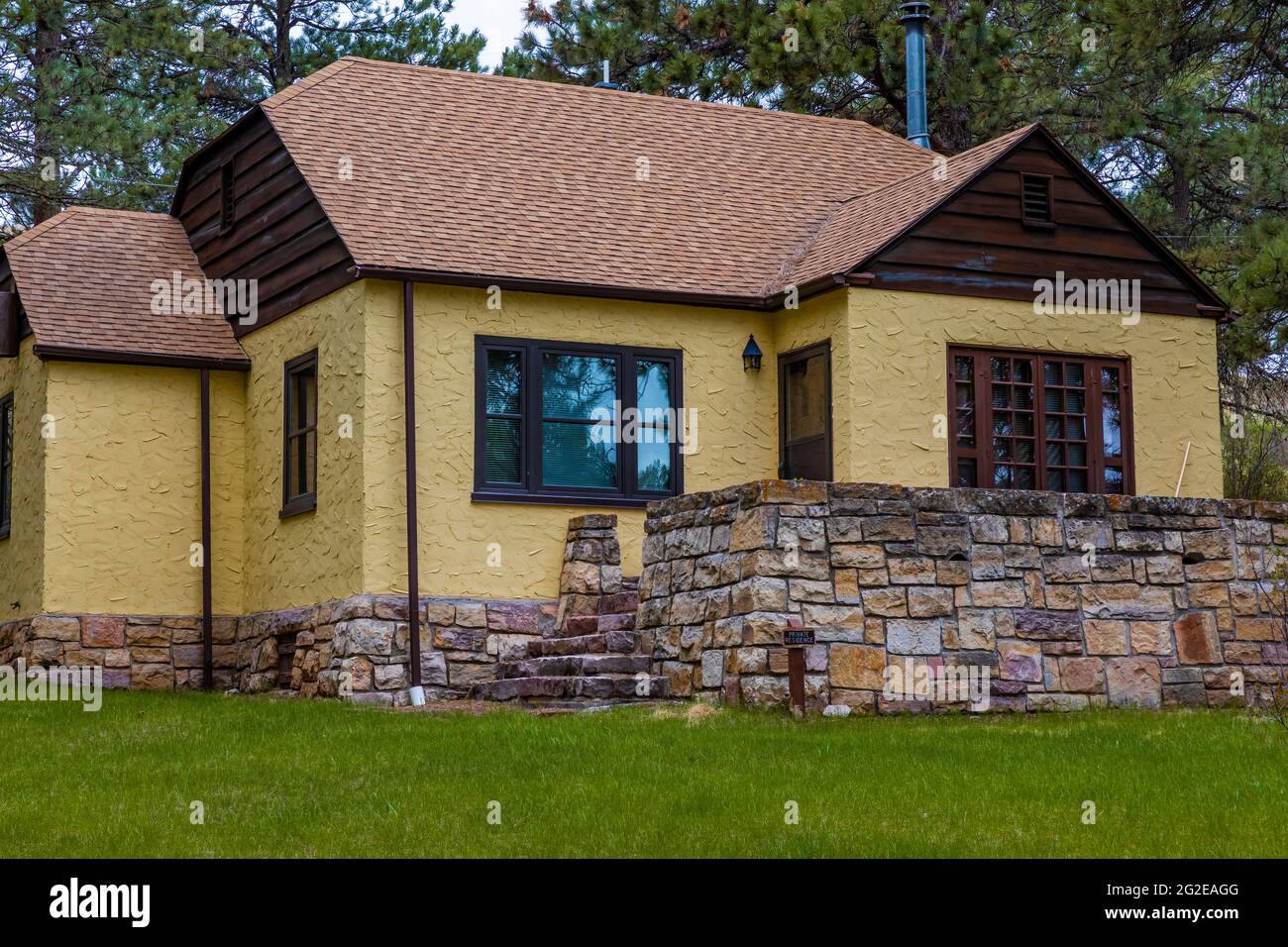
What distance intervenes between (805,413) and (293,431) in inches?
183

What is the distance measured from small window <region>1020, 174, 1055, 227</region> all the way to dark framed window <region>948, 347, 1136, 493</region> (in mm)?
1266

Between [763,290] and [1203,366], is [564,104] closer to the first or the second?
[763,290]

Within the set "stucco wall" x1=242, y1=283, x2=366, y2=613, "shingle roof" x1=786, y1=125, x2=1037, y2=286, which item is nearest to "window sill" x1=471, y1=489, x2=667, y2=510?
A: "stucco wall" x1=242, y1=283, x2=366, y2=613

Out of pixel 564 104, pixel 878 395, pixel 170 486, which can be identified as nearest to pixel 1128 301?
pixel 878 395

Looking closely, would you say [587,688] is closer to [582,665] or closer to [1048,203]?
[582,665]

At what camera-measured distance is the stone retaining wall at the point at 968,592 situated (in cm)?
1323

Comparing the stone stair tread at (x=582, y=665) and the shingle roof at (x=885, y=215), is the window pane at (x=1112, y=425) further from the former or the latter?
the stone stair tread at (x=582, y=665)

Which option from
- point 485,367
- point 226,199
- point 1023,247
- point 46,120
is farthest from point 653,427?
point 46,120

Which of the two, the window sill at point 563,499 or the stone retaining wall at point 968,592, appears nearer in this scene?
the stone retaining wall at point 968,592

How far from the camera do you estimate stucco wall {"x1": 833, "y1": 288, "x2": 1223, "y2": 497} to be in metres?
16.2

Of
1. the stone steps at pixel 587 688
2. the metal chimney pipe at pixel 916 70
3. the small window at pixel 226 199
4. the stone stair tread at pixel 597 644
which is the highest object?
the metal chimney pipe at pixel 916 70

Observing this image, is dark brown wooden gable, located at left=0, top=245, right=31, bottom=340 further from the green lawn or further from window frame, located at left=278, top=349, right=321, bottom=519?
the green lawn

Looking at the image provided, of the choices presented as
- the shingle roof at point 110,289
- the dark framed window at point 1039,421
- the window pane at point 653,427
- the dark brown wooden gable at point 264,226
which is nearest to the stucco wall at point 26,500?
the shingle roof at point 110,289

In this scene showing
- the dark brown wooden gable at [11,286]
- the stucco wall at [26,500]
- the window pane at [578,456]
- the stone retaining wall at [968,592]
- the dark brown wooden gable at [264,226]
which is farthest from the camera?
the dark brown wooden gable at [11,286]
